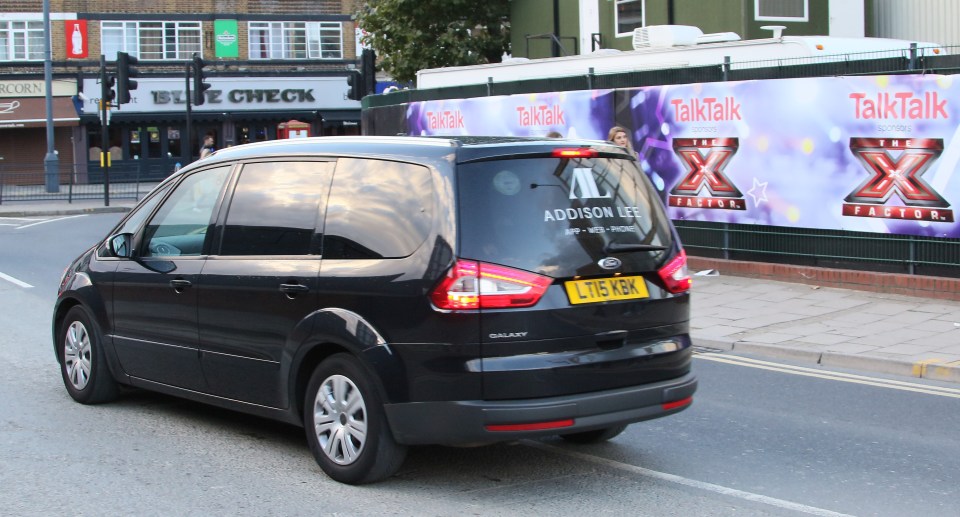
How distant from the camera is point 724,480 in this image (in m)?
5.88

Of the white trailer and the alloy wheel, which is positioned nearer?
the alloy wheel

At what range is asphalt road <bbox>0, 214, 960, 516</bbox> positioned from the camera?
545 cm

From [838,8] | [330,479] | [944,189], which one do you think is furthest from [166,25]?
[330,479]

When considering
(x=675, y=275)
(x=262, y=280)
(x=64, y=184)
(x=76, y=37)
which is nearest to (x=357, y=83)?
(x=64, y=184)

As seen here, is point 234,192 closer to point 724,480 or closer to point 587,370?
point 587,370

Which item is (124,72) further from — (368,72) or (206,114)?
(206,114)

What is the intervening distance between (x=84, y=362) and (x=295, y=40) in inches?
1682

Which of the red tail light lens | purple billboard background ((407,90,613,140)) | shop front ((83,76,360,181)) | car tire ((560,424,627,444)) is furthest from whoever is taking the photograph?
shop front ((83,76,360,181))

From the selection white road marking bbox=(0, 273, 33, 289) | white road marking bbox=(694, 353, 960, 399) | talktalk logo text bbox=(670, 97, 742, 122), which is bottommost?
white road marking bbox=(694, 353, 960, 399)

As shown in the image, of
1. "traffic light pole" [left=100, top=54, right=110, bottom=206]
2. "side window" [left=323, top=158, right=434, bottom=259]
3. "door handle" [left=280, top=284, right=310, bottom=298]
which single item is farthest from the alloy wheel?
"traffic light pole" [left=100, top=54, right=110, bottom=206]

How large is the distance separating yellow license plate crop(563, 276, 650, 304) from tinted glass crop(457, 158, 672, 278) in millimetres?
62

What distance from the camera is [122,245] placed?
7.27 m

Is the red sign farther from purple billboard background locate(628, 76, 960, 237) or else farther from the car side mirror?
the car side mirror

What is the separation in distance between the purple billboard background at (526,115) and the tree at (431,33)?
9.65m
